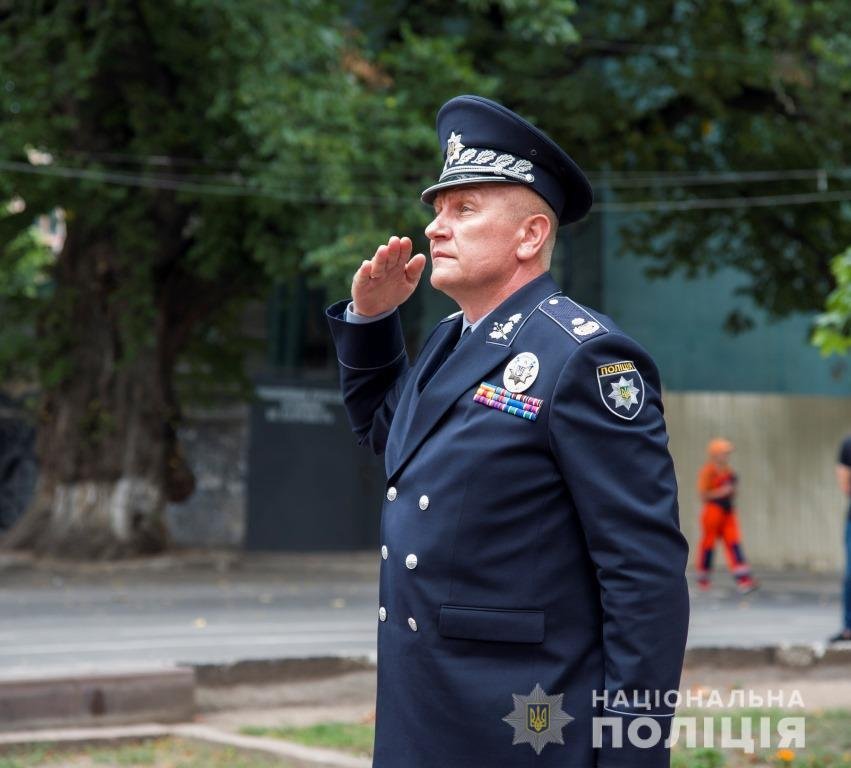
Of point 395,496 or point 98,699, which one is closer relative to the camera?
point 395,496

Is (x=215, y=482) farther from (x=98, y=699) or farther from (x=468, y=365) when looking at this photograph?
(x=468, y=365)

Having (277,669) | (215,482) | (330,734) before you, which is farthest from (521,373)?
(215,482)

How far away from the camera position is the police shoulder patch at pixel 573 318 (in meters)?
2.71

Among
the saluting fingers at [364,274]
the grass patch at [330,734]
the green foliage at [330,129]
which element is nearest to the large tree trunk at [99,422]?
the green foliage at [330,129]

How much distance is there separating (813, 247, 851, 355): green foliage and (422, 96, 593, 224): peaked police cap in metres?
4.32

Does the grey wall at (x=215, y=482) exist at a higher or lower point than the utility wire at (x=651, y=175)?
lower

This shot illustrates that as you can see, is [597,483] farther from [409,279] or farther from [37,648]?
[37,648]

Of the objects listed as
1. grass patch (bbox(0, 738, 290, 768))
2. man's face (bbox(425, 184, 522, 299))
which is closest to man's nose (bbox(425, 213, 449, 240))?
man's face (bbox(425, 184, 522, 299))

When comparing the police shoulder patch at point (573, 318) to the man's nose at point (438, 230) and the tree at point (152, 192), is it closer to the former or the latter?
the man's nose at point (438, 230)

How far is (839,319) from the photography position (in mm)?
7062

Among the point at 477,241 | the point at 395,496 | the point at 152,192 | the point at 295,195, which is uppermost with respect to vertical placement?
the point at 152,192

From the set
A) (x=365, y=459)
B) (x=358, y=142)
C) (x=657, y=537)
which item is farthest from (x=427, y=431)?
(x=365, y=459)

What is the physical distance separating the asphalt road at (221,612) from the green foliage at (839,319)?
3.07 metres

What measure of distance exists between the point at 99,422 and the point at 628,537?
16.7 metres
